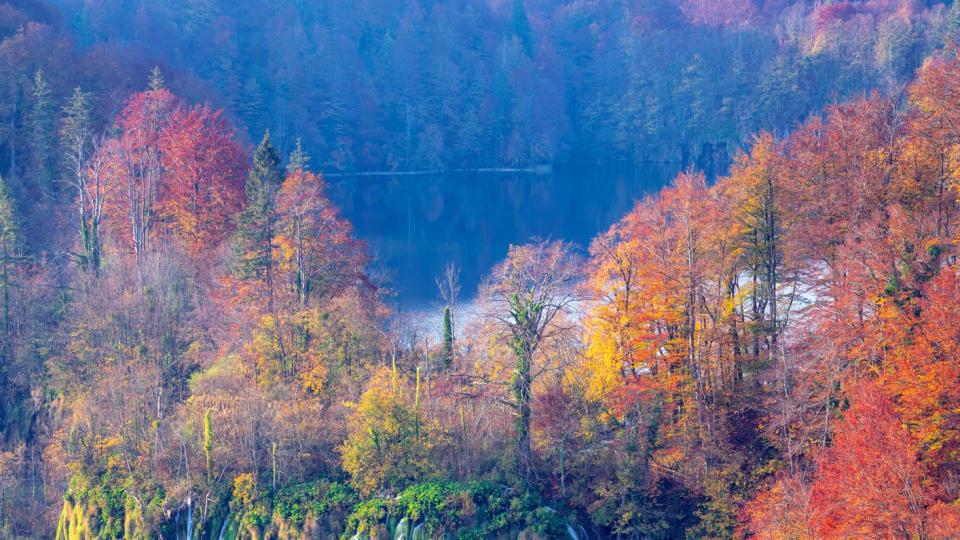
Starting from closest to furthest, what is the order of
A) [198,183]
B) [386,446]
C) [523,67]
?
[386,446] → [198,183] → [523,67]

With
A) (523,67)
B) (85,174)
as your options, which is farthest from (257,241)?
(523,67)

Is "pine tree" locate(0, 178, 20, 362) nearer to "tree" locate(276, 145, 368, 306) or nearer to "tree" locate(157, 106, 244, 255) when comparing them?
"tree" locate(157, 106, 244, 255)

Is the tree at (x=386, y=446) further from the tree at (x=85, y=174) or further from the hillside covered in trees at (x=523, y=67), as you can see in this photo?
the hillside covered in trees at (x=523, y=67)

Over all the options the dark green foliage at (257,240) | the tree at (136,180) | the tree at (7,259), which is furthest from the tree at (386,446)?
the tree at (136,180)

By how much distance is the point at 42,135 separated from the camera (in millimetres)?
57219

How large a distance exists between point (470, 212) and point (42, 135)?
44023mm

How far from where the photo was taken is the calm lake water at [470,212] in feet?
213

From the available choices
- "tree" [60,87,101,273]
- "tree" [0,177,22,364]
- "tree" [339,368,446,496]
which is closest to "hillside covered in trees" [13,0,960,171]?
"tree" [60,87,101,273]

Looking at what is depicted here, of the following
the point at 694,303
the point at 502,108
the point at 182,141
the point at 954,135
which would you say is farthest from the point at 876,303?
the point at 502,108

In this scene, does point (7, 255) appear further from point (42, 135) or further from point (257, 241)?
point (42, 135)

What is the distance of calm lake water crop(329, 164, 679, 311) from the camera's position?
65.1 meters

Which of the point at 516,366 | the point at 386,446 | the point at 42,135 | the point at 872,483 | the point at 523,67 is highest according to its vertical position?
the point at 523,67

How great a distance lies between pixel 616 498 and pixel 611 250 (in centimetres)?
963

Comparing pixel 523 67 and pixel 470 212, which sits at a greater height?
pixel 523 67
